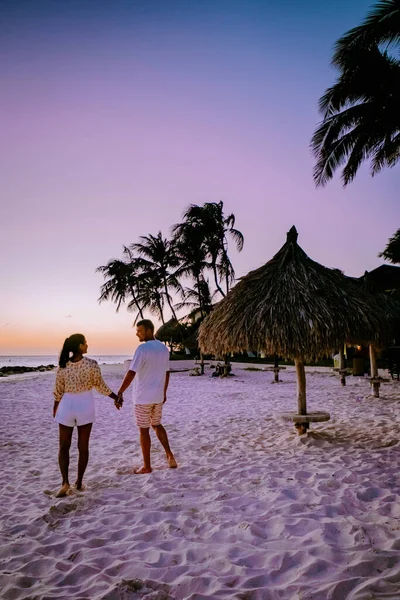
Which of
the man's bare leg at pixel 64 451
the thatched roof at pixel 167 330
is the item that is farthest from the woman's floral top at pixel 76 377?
the thatched roof at pixel 167 330

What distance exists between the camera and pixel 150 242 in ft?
87.5

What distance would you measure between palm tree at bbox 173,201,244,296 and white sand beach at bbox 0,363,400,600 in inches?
719

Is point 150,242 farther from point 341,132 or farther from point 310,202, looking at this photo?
point 341,132

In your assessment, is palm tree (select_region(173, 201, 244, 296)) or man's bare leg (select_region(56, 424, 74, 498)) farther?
palm tree (select_region(173, 201, 244, 296))

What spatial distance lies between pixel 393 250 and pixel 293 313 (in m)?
18.4

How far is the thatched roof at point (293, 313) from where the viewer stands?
16.7ft

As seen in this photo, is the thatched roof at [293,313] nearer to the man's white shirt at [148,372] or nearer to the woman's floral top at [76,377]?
the man's white shirt at [148,372]

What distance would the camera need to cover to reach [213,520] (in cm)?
289

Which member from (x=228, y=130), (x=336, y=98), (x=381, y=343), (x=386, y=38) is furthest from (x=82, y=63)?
(x=381, y=343)

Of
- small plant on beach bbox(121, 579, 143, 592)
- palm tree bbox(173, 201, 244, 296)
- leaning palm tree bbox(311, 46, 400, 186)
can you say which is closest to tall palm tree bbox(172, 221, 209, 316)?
palm tree bbox(173, 201, 244, 296)

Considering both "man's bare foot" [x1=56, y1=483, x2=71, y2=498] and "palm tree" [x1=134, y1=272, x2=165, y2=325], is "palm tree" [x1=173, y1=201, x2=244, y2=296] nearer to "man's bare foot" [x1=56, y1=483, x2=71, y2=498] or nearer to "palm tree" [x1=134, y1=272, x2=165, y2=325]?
"palm tree" [x1=134, y1=272, x2=165, y2=325]

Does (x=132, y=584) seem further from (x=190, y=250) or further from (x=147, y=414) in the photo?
(x=190, y=250)

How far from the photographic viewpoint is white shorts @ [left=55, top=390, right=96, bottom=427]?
343cm

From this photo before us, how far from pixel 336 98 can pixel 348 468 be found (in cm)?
1020
